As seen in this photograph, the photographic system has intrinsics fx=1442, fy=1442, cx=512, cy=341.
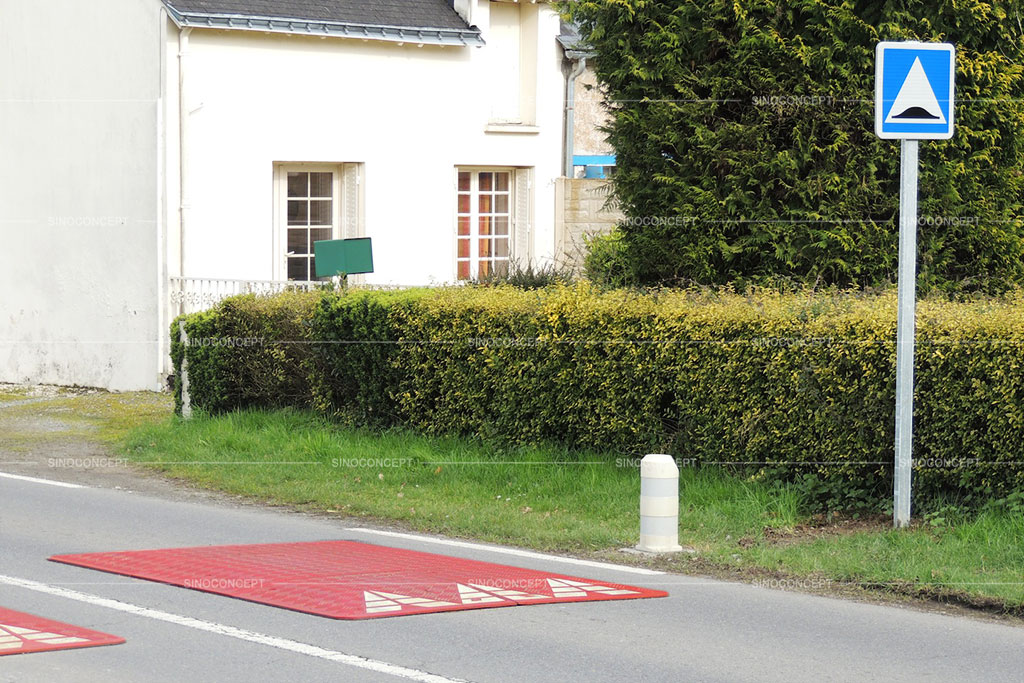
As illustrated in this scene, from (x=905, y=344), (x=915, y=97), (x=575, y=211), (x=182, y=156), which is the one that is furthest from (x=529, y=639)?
(x=575, y=211)

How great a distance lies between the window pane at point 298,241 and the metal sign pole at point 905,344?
12.3 meters

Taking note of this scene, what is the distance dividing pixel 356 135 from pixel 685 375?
35.7 feet

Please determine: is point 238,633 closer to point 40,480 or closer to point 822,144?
point 40,480

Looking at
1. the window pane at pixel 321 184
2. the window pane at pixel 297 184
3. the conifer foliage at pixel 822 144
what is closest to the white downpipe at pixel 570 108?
the window pane at pixel 321 184

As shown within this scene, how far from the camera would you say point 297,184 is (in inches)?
831

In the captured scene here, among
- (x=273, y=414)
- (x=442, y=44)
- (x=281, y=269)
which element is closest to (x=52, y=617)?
(x=273, y=414)

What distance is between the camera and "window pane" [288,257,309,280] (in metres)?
20.9

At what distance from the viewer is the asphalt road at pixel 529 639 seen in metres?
6.83

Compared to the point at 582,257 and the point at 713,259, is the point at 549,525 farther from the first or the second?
the point at 582,257

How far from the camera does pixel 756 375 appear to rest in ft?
36.2

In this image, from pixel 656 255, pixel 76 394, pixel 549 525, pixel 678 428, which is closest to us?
pixel 549 525

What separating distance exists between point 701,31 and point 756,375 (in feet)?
13.8

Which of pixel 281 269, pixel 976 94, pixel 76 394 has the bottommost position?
pixel 76 394

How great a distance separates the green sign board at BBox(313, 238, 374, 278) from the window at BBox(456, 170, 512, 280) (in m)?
6.59
